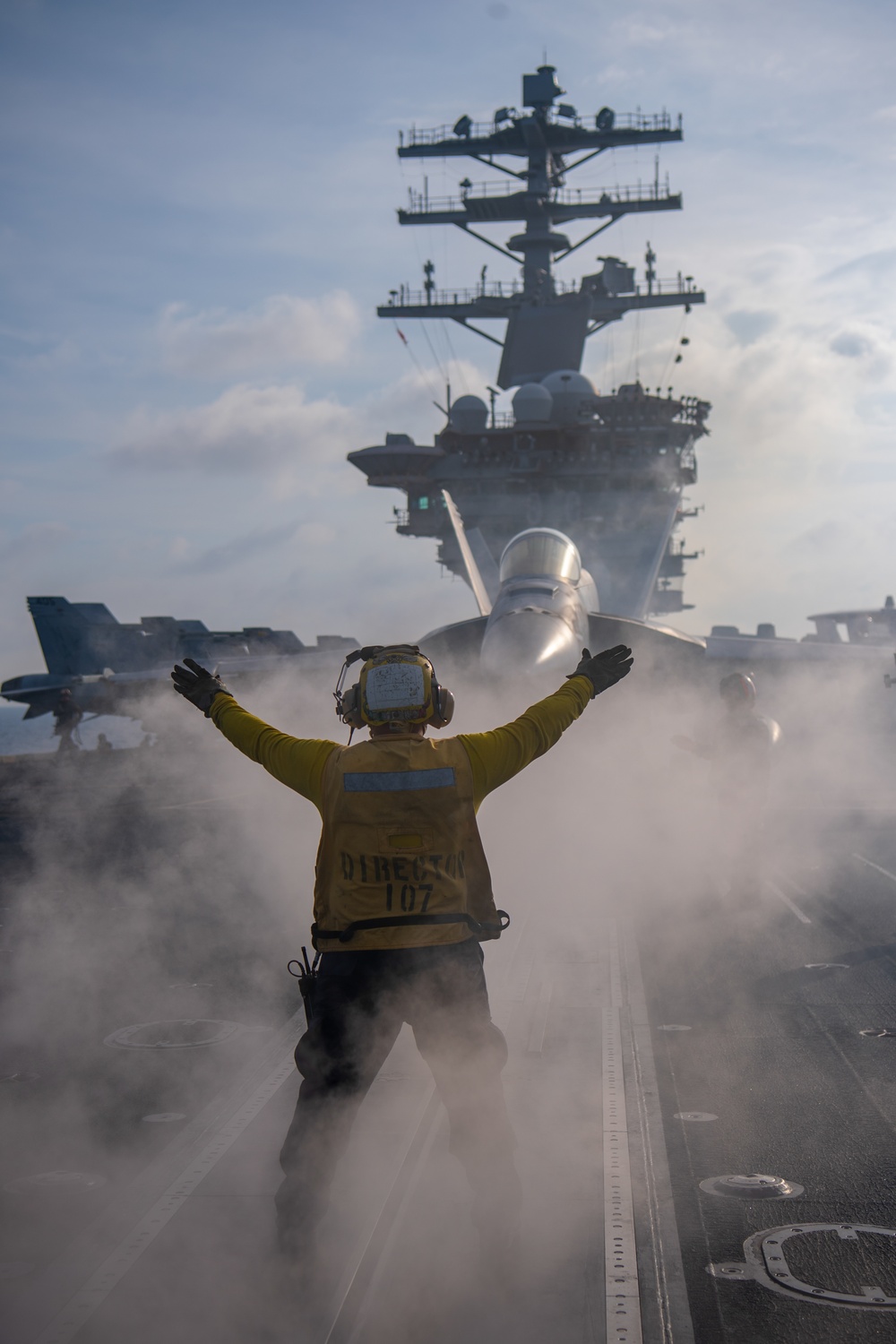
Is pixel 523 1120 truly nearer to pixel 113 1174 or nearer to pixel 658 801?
pixel 113 1174

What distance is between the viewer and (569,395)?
141ft

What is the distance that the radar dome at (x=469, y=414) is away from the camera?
44.6 m

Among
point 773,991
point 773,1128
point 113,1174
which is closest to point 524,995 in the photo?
point 773,991

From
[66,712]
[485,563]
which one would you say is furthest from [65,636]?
[485,563]

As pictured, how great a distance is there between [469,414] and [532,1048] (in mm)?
39317

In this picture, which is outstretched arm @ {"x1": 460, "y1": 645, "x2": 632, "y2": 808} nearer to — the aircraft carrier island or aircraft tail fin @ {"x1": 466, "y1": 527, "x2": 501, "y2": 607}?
the aircraft carrier island

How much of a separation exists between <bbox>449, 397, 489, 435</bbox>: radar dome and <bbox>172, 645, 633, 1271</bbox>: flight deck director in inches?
1616

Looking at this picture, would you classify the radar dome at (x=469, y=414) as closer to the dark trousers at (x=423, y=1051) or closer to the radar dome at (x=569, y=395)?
the radar dome at (x=569, y=395)

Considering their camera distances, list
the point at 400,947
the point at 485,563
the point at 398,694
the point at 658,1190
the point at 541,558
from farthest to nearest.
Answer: the point at 485,563 → the point at 541,558 → the point at 658,1190 → the point at 398,694 → the point at 400,947

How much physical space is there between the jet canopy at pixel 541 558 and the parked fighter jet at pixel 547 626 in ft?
0.04

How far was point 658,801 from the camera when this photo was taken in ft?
52.8

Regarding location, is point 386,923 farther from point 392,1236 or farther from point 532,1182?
point 532,1182

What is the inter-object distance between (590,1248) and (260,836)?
13450mm

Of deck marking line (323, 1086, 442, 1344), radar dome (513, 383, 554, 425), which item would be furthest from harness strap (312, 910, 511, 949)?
radar dome (513, 383, 554, 425)
